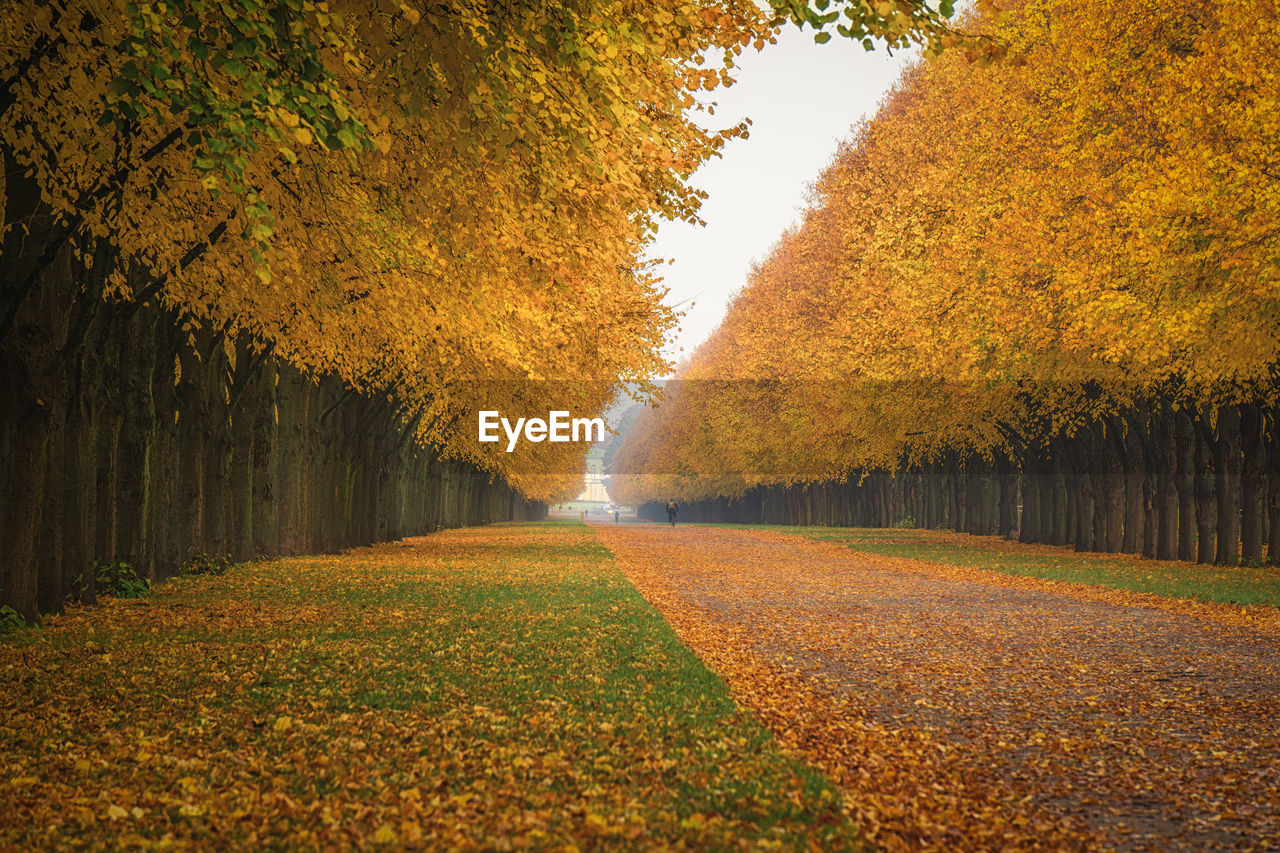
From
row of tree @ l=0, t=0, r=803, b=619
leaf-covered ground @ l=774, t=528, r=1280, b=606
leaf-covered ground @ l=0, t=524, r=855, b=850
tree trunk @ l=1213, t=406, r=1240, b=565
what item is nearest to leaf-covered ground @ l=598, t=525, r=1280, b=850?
leaf-covered ground @ l=0, t=524, r=855, b=850

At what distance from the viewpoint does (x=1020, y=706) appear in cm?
930

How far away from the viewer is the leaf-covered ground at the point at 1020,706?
241 inches

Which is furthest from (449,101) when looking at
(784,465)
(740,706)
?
(784,465)

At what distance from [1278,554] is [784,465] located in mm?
35087

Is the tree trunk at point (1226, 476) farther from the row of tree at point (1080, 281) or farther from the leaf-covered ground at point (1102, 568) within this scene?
the leaf-covered ground at point (1102, 568)

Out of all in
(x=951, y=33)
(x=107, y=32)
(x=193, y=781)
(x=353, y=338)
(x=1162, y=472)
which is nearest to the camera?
(x=193, y=781)

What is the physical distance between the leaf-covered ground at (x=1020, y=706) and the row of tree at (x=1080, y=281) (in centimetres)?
516

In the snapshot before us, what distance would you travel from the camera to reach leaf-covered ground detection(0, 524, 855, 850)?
220 inches

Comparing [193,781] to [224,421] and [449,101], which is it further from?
[224,421]

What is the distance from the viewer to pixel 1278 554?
24.8 metres

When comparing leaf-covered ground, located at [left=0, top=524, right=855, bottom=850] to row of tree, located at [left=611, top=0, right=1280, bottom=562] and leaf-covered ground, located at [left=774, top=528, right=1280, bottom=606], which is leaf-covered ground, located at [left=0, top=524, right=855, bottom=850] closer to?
row of tree, located at [left=611, top=0, right=1280, bottom=562]

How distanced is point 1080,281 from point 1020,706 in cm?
1556

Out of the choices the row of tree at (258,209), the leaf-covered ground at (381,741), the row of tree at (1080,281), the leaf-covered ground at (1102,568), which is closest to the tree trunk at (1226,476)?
the row of tree at (1080,281)

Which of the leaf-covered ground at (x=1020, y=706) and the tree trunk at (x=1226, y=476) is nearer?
the leaf-covered ground at (x=1020, y=706)
